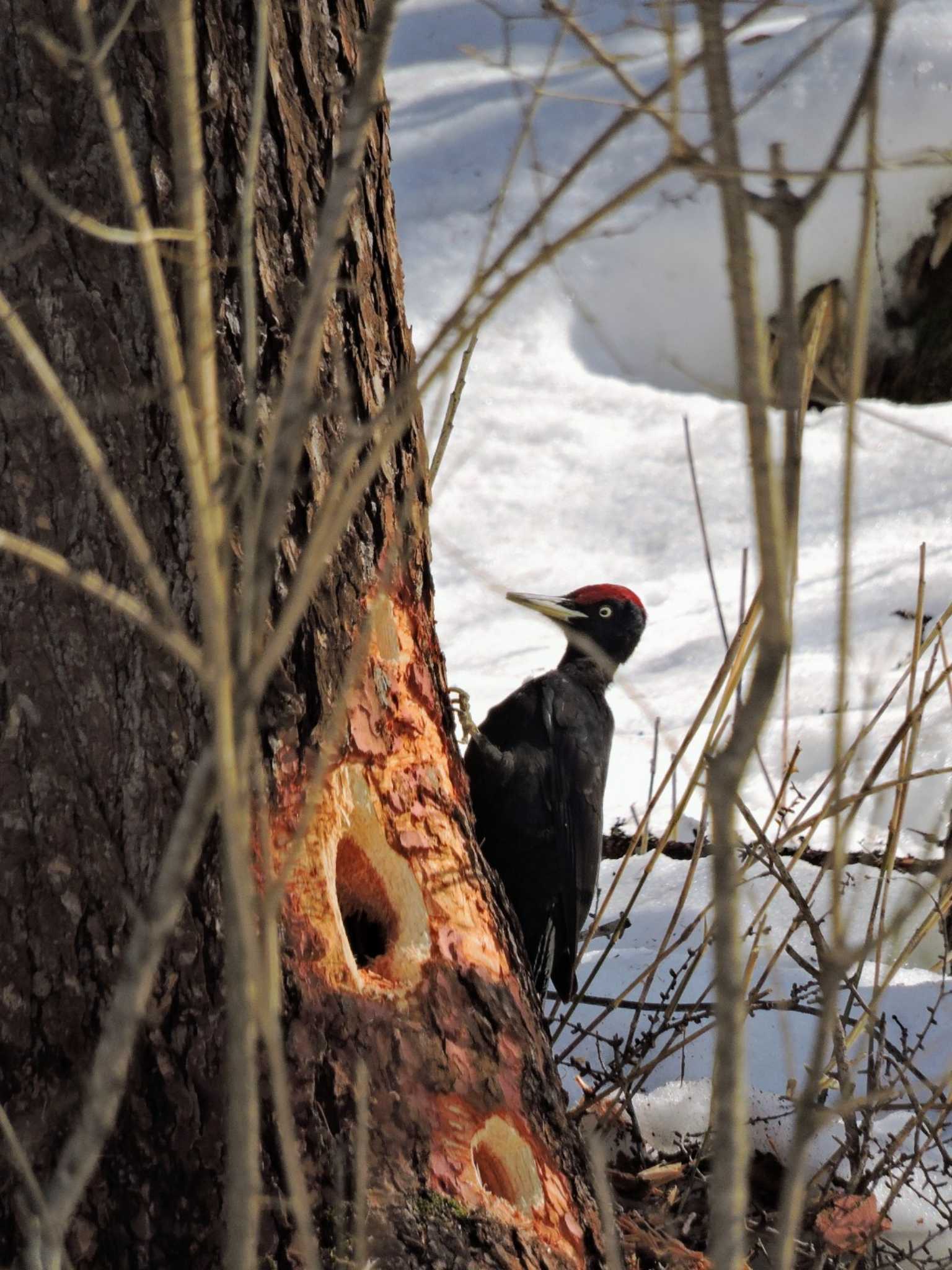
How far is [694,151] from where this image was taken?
100cm

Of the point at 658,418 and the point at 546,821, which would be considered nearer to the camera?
the point at 546,821

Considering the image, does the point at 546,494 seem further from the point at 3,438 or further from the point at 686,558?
the point at 3,438

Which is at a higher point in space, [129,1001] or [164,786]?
[164,786]

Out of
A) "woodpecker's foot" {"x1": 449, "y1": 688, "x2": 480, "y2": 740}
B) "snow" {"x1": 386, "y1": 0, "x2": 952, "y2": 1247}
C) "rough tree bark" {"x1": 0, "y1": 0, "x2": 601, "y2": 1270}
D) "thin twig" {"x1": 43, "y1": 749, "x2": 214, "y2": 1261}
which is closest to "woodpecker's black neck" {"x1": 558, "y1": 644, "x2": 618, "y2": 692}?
"woodpecker's foot" {"x1": 449, "y1": 688, "x2": 480, "y2": 740}

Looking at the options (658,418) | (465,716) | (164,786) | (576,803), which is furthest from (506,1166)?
(658,418)

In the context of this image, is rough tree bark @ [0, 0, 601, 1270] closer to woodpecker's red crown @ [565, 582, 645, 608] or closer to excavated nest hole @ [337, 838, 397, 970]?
excavated nest hole @ [337, 838, 397, 970]

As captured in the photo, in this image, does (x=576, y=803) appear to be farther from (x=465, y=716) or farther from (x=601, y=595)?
(x=601, y=595)

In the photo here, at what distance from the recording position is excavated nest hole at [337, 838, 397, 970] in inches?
79.4

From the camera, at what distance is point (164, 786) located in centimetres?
168

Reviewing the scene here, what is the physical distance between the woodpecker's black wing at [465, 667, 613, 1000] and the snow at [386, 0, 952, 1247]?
81 cm

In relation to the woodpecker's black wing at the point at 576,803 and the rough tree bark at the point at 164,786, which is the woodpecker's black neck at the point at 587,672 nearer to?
the woodpecker's black wing at the point at 576,803

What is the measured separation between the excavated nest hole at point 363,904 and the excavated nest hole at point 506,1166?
0.95 feet

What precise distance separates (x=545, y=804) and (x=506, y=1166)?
4.62 ft

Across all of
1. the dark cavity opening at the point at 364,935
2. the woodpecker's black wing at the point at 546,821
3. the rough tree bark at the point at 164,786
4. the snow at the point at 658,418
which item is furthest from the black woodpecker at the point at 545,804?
the rough tree bark at the point at 164,786
